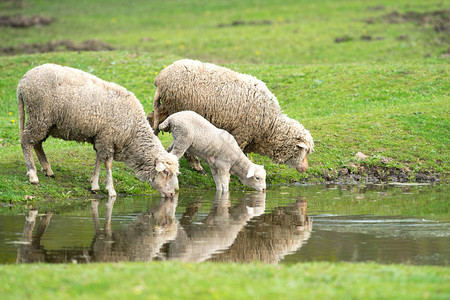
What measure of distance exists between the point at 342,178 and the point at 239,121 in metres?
3.34

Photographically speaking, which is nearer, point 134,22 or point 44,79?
point 44,79

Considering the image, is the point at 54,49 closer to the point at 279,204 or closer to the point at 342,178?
the point at 342,178

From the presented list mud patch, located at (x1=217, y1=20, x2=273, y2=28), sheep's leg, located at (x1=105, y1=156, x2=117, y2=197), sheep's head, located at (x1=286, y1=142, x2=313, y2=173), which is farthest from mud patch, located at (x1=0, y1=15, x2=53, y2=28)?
sheep's leg, located at (x1=105, y1=156, x2=117, y2=197)

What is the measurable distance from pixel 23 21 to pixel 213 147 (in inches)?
1196

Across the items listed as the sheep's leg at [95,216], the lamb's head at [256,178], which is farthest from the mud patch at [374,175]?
the sheep's leg at [95,216]

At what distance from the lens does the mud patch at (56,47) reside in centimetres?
3428

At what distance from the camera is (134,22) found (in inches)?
1714

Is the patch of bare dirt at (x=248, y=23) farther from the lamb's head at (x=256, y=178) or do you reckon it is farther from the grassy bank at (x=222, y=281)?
the grassy bank at (x=222, y=281)

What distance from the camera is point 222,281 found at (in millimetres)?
6734

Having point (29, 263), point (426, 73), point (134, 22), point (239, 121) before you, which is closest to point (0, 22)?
point (134, 22)

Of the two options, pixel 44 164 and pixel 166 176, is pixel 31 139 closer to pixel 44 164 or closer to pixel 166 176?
pixel 44 164

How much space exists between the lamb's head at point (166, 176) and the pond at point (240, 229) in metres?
0.23

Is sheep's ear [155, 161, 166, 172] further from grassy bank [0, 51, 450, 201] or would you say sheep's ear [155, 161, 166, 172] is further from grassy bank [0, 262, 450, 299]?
grassy bank [0, 262, 450, 299]

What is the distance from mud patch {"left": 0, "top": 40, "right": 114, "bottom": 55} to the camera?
112 ft
